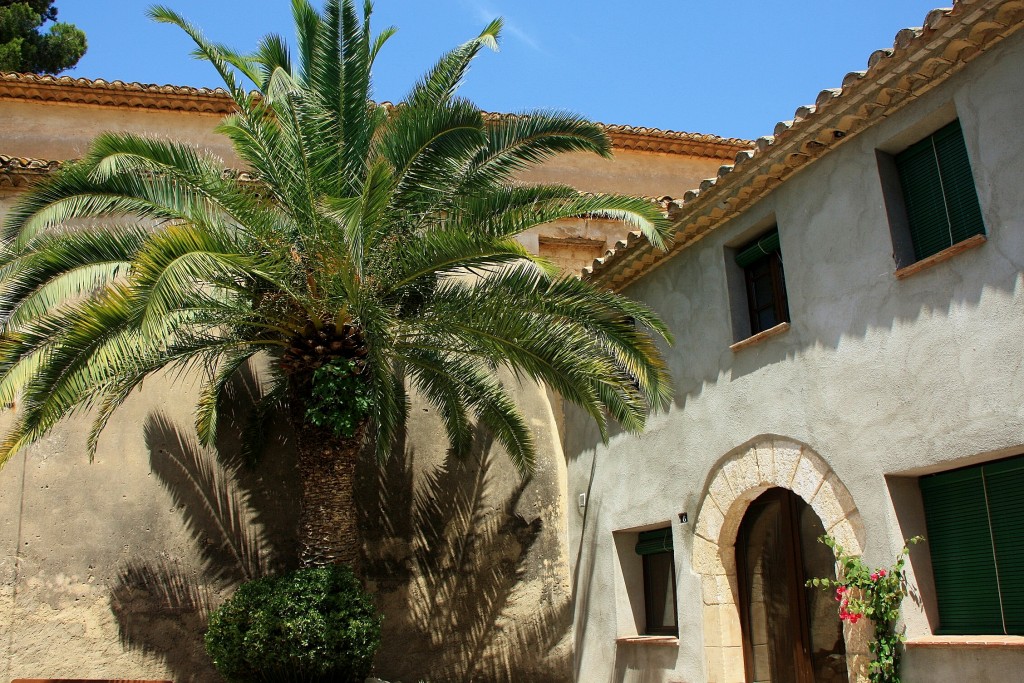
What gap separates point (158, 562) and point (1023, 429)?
322 inches

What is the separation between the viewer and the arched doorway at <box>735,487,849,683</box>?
7941 mm

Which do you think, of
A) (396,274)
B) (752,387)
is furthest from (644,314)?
(396,274)

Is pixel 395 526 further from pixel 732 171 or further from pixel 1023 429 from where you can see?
pixel 1023 429

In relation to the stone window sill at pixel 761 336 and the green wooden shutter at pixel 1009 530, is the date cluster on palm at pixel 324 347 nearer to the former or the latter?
the stone window sill at pixel 761 336

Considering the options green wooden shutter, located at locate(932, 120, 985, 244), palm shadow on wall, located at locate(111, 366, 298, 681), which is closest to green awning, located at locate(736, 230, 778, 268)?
green wooden shutter, located at locate(932, 120, 985, 244)

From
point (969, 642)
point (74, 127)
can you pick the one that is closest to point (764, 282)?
point (969, 642)

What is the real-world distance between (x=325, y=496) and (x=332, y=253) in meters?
2.41

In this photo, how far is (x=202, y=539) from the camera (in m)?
10.2

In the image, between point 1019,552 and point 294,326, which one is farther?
point 294,326

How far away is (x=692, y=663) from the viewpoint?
8.62m

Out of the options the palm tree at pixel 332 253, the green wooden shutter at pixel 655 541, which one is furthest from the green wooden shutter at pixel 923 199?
the green wooden shutter at pixel 655 541

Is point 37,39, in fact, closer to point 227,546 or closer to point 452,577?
point 227,546

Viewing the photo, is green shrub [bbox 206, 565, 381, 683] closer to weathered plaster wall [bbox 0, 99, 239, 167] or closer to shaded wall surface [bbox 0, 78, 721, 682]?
shaded wall surface [bbox 0, 78, 721, 682]

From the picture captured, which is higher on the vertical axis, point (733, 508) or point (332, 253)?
point (332, 253)
